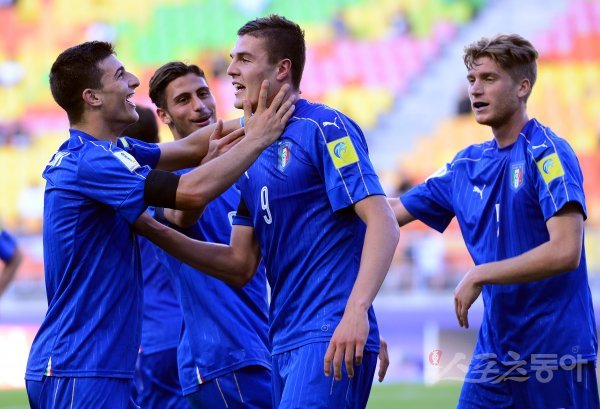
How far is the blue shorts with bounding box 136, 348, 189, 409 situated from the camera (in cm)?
620

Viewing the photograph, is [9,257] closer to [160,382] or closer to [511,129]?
[160,382]

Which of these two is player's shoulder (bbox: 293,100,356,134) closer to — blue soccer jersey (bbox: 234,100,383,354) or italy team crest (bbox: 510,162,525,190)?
blue soccer jersey (bbox: 234,100,383,354)

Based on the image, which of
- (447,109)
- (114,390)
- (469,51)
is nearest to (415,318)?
(447,109)

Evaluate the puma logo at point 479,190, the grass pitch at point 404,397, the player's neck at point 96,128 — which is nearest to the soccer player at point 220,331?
the player's neck at point 96,128

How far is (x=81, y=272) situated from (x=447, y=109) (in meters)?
16.7

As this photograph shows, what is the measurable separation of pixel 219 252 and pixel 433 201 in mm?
1391

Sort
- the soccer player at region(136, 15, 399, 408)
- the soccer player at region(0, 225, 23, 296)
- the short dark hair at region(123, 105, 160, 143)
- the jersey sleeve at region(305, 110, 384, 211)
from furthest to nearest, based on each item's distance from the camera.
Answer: the soccer player at region(0, 225, 23, 296) → the short dark hair at region(123, 105, 160, 143) → the jersey sleeve at region(305, 110, 384, 211) → the soccer player at region(136, 15, 399, 408)

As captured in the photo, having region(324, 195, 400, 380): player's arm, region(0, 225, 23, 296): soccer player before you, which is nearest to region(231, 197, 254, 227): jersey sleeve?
region(324, 195, 400, 380): player's arm

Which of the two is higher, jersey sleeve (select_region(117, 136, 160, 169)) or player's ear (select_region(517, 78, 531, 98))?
player's ear (select_region(517, 78, 531, 98))

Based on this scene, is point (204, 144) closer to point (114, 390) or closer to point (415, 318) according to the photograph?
point (114, 390)

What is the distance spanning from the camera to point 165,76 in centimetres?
603

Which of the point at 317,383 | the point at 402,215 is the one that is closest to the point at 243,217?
the point at 317,383

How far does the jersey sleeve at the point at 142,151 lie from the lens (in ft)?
15.9

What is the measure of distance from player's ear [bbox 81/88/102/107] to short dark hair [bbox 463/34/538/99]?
199cm
